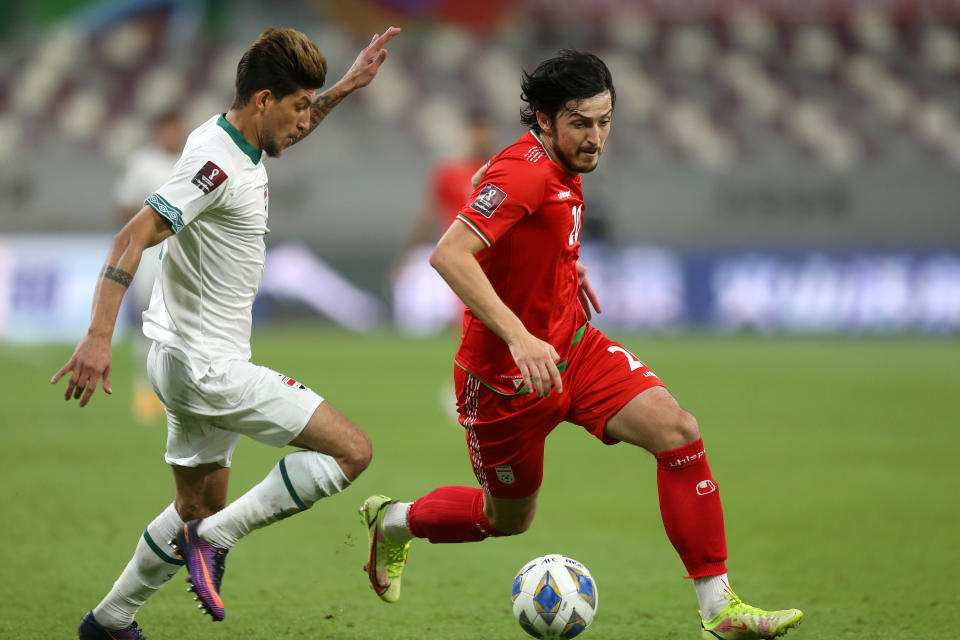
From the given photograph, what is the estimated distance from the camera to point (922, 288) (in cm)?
1817

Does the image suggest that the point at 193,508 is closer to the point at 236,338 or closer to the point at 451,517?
the point at 236,338

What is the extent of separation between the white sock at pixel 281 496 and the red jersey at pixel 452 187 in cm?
697

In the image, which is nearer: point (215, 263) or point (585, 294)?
point (215, 263)

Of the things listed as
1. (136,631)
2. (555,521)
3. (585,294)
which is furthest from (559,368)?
(555,521)

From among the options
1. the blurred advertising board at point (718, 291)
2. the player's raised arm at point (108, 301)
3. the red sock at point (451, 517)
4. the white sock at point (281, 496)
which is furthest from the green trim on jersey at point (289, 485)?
the blurred advertising board at point (718, 291)

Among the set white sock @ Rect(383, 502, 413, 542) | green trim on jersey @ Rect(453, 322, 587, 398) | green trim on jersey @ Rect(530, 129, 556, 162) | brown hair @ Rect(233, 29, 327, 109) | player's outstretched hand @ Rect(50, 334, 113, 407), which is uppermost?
brown hair @ Rect(233, 29, 327, 109)

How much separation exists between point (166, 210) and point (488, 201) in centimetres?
102

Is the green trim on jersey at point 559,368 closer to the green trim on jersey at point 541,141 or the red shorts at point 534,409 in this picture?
the red shorts at point 534,409

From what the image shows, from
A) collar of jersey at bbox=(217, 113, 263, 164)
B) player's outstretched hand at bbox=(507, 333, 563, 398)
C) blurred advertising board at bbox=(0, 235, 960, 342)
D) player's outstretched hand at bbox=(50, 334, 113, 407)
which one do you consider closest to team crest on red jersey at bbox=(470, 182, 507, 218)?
player's outstretched hand at bbox=(507, 333, 563, 398)

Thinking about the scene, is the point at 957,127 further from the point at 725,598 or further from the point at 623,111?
the point at 725,598

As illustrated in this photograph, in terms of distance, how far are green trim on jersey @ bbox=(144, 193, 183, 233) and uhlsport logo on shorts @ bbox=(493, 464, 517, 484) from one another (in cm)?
150

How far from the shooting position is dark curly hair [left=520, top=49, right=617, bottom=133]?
4.02 m

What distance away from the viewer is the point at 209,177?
12.0 feet

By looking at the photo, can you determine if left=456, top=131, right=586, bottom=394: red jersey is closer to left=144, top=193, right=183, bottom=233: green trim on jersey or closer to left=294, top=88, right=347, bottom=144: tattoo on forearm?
left=294, top=88, right=347, bottom=144: tattoo on forearm
